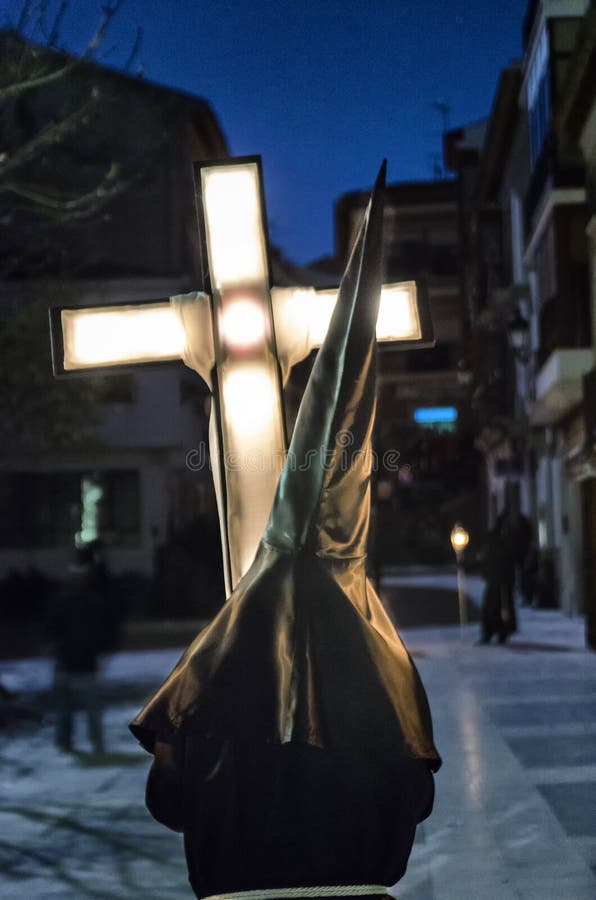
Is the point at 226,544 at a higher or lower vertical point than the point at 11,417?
lower

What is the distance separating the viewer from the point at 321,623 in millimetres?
2527

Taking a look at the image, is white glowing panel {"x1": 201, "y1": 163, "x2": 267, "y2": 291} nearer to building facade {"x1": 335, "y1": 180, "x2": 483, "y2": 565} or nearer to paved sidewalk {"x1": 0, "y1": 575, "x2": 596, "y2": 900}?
paved sidewalk {"x1": 0, "y1": 575, "x2": 596, "y2": 900}

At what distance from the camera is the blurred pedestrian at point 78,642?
10500 millimetres

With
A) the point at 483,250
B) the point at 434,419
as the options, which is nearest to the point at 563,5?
the point at 483,250

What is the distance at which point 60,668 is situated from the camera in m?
10.8

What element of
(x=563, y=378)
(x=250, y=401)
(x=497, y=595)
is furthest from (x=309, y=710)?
(x=563, y=378)

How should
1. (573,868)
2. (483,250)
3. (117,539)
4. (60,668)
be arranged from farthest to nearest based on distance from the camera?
1. (483,250)
2. (117,539)
3. (60,668)
4. (573,868)

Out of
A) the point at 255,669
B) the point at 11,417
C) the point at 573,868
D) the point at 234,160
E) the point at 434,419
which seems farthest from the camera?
the point at 434,419

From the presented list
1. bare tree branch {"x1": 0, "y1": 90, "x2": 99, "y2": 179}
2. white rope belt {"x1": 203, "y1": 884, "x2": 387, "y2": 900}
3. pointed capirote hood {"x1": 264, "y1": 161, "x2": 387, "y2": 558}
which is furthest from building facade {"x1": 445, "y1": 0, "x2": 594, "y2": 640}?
white rope belt {"x1": 203, "y1": 884, "x2": 387, "y2": 900}

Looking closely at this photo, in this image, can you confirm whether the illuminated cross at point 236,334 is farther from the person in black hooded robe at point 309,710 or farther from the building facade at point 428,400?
the building facade at point 428,400

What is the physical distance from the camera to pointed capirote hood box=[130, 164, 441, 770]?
2.45 m

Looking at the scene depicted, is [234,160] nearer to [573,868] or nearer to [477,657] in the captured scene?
[573,868]

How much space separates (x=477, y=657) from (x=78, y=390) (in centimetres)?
899

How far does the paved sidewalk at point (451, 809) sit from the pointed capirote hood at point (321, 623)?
151 inches
